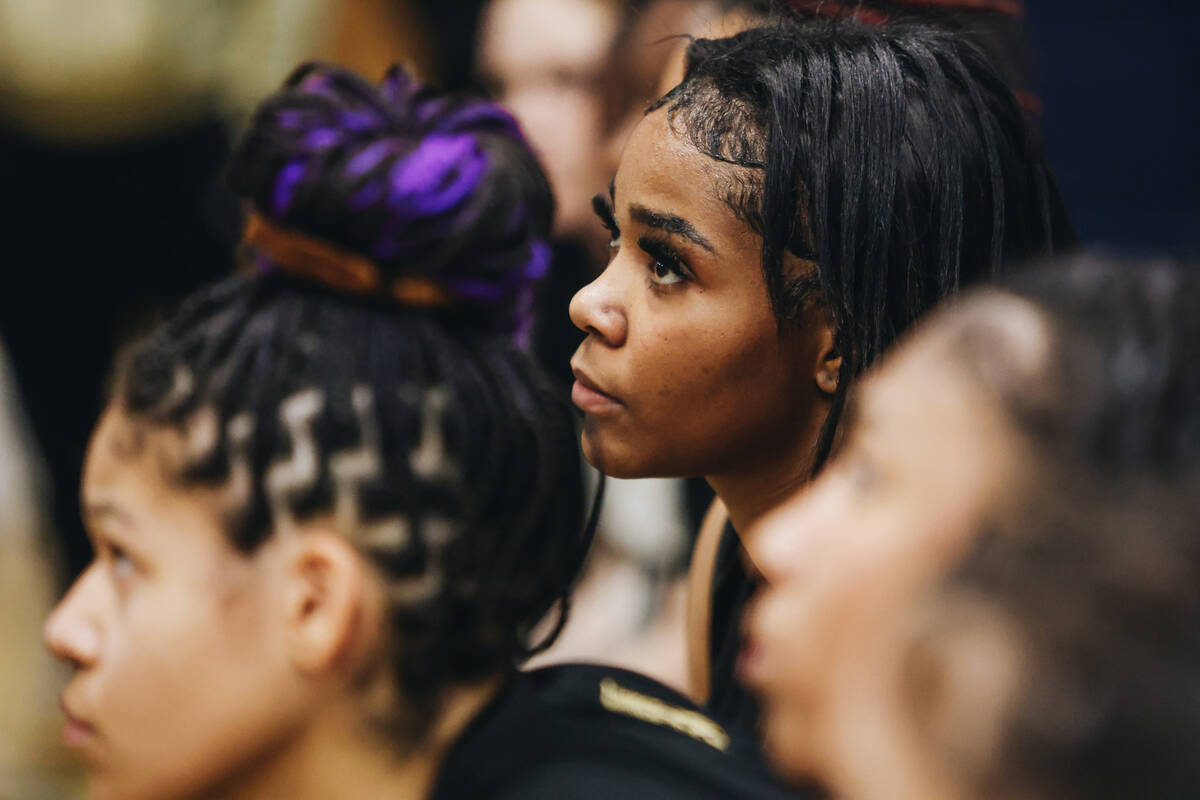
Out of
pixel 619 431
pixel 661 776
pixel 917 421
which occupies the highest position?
pixel 917 421

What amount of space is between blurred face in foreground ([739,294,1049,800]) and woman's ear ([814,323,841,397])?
1.48ft

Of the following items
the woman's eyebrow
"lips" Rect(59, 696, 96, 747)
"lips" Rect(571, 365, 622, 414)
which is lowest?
"lips" Rect(59, 696, 96, 747)

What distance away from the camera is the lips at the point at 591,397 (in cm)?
123

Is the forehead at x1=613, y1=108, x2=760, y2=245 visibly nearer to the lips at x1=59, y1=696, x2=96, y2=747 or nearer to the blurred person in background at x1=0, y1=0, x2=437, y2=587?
the lips at x1=59, y1=696, x2=96, y2=747

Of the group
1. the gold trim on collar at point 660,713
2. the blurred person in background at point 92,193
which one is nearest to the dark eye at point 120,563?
the gold trim on collar at point 660,713

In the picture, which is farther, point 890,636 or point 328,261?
point 328,261

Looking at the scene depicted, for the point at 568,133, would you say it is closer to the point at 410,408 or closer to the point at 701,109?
the point at 701,109

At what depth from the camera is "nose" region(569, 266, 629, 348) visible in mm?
1217

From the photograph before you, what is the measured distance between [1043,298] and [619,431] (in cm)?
60

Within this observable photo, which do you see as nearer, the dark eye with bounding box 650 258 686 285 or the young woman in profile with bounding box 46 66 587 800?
the young woman in profile with bounding box 46 66 587 800

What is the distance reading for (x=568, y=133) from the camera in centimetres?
242

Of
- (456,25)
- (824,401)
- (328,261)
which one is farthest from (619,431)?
(456,25)

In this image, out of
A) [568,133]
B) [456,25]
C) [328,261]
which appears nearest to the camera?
[328,261]

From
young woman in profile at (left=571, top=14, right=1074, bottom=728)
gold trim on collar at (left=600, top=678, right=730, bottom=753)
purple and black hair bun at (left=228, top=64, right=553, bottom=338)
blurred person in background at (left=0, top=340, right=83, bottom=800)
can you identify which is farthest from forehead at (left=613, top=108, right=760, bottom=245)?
blurred person in background at (left=0, top=340, right=83, bottom=800)
